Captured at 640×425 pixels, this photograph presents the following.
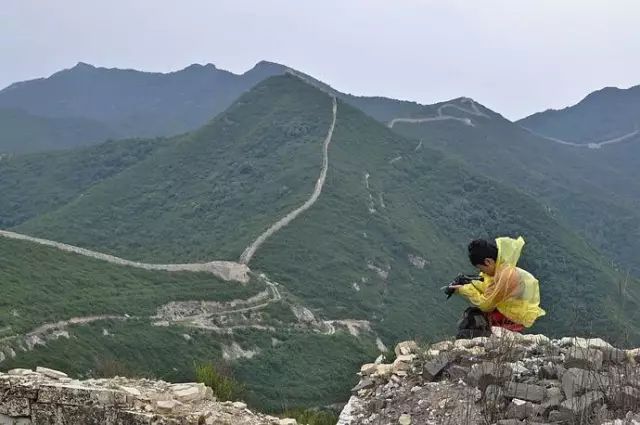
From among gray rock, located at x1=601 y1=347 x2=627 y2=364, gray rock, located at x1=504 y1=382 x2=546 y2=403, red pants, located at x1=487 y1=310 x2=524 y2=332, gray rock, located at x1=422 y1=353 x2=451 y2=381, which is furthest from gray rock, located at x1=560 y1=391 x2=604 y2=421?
red pants, located at x1=487 y1=310 x2=524 y2=332

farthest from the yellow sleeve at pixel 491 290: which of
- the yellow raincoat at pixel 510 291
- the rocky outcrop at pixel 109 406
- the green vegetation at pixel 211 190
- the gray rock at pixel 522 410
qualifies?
the green vegetation at pixel 211 190

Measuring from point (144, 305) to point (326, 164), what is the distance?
4960cm

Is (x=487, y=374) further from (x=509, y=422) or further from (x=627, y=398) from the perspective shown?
(x=627, y=398)

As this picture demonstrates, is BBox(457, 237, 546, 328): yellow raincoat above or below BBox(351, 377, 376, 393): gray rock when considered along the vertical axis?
above

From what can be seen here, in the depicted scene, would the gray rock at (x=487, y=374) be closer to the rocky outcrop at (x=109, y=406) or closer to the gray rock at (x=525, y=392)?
the gray rock at (x=525, y=392)

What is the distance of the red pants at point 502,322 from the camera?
23.5 ft

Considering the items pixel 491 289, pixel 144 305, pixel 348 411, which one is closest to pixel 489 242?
pixel 491 289

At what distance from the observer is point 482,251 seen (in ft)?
23.4

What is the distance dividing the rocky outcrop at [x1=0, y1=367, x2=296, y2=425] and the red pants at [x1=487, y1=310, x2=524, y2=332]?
2.66m

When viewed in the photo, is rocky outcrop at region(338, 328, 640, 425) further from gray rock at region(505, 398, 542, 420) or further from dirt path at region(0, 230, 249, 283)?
dirt path at region(0, 230, 249, 283)

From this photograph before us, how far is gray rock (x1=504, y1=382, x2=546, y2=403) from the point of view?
17.8 feet

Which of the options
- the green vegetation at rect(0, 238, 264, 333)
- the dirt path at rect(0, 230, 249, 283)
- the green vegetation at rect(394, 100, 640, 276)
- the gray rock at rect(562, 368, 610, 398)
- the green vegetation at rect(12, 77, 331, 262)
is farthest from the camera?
the green vegetation at rect(394, 100, 640, 276)

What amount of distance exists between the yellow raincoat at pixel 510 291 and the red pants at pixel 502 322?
0.07m

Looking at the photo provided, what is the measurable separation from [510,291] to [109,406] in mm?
4316
